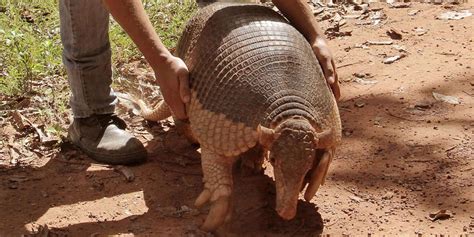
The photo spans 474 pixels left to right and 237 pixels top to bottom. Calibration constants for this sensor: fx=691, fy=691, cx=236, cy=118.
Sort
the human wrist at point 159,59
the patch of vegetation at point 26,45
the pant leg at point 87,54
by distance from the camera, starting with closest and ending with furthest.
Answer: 1. the human wrist at point 159,59
2. the pant leg at point 87,54
3. the patch of vegetation at point 26,45

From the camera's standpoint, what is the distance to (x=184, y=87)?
3.07m

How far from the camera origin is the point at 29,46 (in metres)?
4.72

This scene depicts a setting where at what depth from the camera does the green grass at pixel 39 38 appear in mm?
4492

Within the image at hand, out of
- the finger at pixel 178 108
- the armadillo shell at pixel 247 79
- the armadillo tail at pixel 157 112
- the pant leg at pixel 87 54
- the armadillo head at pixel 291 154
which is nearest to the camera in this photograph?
the armadillo head at pixel 291 154

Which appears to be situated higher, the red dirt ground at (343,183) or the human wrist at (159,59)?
the human wrist at (159,59)

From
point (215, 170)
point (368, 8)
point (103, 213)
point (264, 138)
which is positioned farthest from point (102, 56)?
point (368, 8)

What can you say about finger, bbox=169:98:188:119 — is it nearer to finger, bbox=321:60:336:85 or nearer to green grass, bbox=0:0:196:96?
finger, bbox=321:60:336:85

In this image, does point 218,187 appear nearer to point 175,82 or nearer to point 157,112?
point 175,82

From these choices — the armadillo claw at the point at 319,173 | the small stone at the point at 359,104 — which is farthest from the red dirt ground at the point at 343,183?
the armadillo claw at the point at 319,173

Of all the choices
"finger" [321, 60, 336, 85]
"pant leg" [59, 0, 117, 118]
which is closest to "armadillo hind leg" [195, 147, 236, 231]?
"finger" [321, 60, 336, 85]

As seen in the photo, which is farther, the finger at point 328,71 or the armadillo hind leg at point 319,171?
the finger at point 328,71

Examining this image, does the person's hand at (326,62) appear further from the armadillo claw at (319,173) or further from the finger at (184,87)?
the finger at (184,87)

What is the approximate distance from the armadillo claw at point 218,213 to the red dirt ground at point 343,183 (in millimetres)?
80

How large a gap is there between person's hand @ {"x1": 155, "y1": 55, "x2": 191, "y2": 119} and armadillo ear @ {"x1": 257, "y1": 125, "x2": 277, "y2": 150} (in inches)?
19.2
